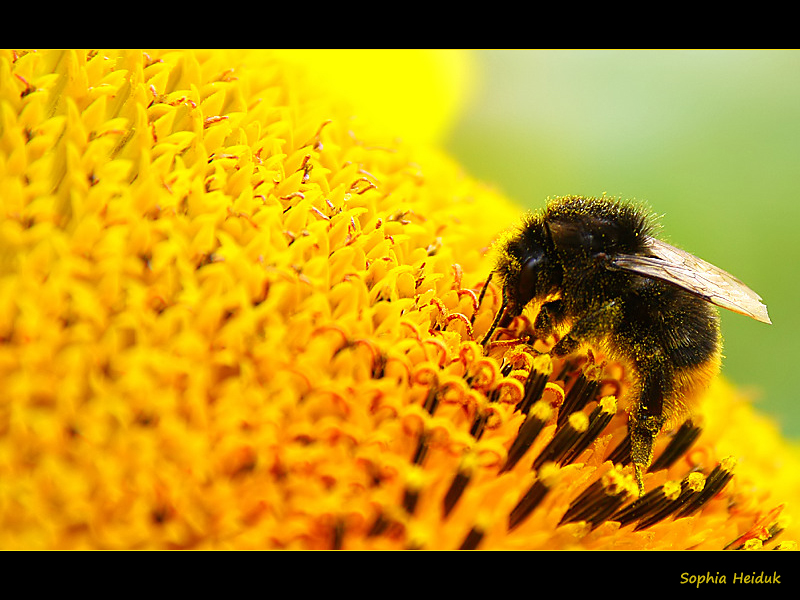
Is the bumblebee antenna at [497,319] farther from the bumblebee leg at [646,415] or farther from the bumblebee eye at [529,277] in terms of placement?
the bumblebee leg at [646,415]

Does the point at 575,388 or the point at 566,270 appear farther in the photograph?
the point at 575,388

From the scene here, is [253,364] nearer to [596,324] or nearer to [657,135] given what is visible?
[596,324]

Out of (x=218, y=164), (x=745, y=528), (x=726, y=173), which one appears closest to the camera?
(x=218, y=164)

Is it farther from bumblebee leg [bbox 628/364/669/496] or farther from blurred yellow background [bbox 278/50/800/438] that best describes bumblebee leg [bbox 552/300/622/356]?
blurred yellow background [bbox 278/50/800/438]

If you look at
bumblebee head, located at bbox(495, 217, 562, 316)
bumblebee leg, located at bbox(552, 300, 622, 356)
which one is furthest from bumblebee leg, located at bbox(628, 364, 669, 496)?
bumblebee head, located at bbox(495, 217, 562, 316)

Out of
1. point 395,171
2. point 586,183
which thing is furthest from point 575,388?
point 586,183
